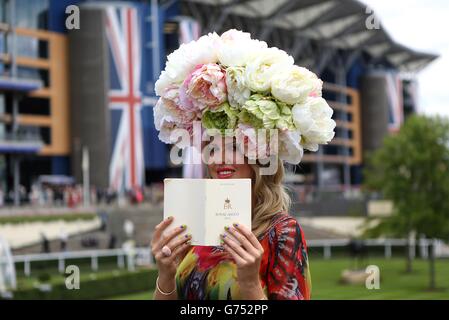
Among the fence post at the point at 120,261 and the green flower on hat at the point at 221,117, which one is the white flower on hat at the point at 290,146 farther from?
the fence post at the point at 120,261

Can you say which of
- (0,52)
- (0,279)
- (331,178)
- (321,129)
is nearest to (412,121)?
(0,279)

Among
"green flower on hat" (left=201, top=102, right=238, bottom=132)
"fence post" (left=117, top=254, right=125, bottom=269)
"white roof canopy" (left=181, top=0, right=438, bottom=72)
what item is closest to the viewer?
"green flower on hat" (left=201, top=102, right=238, bottom=132)

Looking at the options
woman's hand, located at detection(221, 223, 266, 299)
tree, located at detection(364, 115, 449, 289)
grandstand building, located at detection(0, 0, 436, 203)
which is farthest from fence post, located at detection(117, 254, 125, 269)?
woman's hand, located at detection(221, 223, 266, 299)

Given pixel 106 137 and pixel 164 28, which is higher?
pixel 164 28

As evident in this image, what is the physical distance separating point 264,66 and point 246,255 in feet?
2.85

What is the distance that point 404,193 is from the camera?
28.0 metres

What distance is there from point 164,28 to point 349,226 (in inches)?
Result: 854

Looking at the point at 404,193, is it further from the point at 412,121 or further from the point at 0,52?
the point at 0,52

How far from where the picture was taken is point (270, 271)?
2936 mm

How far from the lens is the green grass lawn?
2009 centimetres

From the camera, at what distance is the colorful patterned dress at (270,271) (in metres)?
2.88

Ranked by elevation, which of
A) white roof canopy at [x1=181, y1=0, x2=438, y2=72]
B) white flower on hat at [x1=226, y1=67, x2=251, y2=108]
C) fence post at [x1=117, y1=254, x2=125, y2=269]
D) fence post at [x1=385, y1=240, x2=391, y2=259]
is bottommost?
fence post at [x1=385, y1=240, x2=391, y2=259]

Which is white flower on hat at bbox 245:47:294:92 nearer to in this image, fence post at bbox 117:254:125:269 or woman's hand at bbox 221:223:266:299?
woman's hand at bbox 221:223:266:299

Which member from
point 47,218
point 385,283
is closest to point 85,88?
point 47,218
